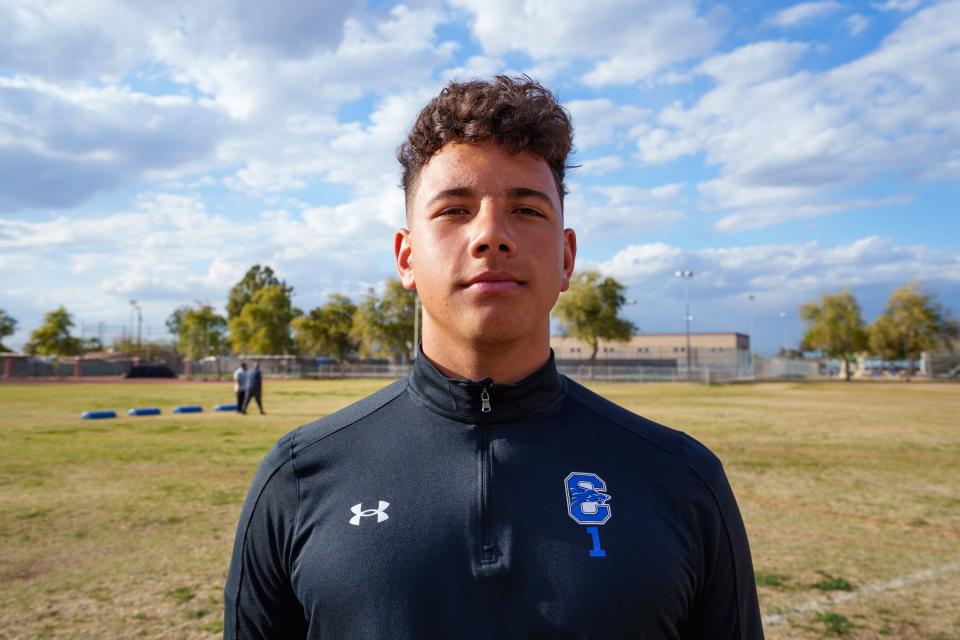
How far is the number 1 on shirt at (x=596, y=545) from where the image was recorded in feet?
5.51

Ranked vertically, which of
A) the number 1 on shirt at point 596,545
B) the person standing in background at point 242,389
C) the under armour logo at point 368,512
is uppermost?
the under armour logo at point 368,512

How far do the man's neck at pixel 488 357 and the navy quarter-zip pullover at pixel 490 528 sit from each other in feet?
0.13

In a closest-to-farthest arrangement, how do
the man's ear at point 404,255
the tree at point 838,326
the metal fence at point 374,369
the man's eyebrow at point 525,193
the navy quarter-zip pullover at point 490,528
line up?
the navy quarter-zip pullover at point 490,528, the man's eyebrow at point 525,193, the man's ear at point 404,255, the metal fence at point 374,369, the tree at point 838,326

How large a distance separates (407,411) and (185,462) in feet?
41.4

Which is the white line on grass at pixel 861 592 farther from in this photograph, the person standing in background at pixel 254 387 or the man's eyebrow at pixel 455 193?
the person standing in background at pixel 254 387

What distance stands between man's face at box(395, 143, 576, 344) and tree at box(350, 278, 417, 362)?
253ft

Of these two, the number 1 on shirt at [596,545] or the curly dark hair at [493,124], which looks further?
the curly dark hair at [493,124]

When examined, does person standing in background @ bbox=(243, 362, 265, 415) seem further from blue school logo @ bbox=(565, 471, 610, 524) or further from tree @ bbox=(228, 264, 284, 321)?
tree @ bbox=(228, 264, 284, 321)

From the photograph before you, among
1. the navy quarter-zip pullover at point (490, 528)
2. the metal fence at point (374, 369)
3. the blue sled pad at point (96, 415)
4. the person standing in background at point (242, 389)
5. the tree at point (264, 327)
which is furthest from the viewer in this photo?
the tree at point (264, 327)

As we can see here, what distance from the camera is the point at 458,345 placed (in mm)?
1948

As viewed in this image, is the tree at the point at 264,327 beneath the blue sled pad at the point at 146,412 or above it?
above

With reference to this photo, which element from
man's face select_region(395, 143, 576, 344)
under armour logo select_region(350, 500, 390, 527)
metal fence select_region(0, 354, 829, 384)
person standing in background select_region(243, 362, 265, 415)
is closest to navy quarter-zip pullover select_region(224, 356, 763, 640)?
under armour logo select_region(350, 500, 390, 527)

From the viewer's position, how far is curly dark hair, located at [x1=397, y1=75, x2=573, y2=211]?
1927mm

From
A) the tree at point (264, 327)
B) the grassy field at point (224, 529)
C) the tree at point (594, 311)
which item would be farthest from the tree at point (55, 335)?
the grassy field at point (224, 529)
